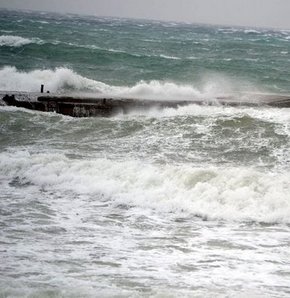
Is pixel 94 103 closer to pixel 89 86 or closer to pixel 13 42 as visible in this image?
pixel 89 86

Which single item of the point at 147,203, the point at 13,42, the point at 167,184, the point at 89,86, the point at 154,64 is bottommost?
the point at 147,203

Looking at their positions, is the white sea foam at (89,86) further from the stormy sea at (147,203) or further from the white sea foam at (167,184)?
the white sea foam at (167,184)

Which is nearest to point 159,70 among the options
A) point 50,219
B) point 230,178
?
point 230,178

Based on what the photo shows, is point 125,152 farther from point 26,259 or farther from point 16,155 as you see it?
point 26,259

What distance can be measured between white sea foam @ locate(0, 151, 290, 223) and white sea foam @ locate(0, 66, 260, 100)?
860 cm

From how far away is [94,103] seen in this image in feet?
57.4

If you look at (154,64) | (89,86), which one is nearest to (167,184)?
(89,86)

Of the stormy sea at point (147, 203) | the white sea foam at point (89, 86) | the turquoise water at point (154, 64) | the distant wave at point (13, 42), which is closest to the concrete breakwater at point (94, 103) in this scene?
the stormy sea at point (147, 203)

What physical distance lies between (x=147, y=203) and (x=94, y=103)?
302 inches

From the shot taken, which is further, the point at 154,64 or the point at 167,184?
the point at 154,64

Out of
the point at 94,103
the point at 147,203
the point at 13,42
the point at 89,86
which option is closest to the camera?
the point at 147,203

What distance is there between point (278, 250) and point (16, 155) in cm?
682

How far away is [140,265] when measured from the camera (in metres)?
7.70

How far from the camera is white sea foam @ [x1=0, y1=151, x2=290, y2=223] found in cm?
1026
